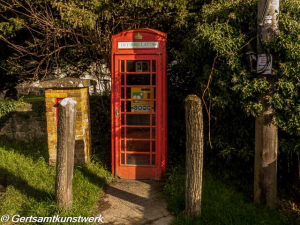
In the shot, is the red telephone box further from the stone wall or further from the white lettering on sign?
the stone wall

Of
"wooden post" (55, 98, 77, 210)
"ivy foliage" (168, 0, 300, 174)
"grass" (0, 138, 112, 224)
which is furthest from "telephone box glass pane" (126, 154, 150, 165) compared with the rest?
"wooden post" (55, 98, 77, 210)

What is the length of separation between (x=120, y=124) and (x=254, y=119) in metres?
2.43

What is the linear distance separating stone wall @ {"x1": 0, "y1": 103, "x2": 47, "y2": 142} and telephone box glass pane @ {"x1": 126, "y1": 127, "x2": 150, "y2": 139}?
286 centimetres

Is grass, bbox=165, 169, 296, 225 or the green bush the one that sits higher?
the green bush

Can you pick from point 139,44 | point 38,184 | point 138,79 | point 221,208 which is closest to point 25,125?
point 38,184

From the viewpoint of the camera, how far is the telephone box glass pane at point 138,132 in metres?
6.32

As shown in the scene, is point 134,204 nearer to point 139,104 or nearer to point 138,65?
point 139,104

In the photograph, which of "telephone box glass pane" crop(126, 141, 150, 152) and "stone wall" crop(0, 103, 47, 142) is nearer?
"telephone box glass pane" crop(126, 141, 150, 152)

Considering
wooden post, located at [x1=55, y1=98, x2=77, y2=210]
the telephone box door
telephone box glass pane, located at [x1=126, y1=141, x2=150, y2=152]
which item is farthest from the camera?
telephone box glass pane, located at [x1=126, y1=141, x2=150, y2=152]

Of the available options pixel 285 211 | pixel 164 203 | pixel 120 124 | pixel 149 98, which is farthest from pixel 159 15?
pixel 285 211

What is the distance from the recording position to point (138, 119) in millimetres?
6312

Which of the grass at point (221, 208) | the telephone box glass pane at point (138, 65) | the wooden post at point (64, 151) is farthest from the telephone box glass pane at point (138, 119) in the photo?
the wooden post at point (64, 151)

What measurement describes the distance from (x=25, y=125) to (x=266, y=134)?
232 inches

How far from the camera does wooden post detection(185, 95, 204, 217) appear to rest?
175 inches
